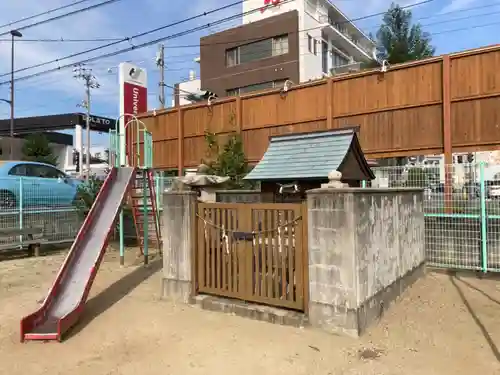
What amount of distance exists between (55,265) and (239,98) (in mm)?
6274

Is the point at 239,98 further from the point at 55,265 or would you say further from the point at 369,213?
the point at 369,213

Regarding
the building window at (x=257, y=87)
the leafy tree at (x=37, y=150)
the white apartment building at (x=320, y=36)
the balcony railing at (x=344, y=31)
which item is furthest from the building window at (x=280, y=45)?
the leafy tree at (x=37, y=150)

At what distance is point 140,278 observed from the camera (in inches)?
293

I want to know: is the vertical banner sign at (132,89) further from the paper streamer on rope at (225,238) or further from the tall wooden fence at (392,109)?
the paper streamer on rope at (225,238)

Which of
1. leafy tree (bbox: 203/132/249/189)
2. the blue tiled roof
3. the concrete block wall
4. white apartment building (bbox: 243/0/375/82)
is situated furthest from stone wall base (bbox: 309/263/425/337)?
white apartment building (bbox: 243/0/375/82)

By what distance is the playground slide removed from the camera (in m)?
4.63

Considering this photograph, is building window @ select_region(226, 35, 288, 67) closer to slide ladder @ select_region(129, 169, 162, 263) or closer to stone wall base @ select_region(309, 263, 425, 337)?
slide ladder @ select_region(129, 169, 162, 263)

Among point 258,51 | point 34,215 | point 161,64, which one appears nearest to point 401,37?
point 258,51

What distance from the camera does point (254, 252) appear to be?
5.27 metres

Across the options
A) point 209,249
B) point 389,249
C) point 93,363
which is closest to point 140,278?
point 209,249

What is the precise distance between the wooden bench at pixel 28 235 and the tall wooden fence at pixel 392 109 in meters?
4.60

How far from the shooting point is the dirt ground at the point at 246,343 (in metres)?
3.85

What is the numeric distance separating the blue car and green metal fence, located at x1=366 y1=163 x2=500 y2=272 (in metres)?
8.22

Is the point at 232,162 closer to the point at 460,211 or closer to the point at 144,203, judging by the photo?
the point at 144,203
